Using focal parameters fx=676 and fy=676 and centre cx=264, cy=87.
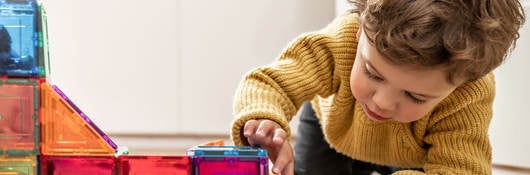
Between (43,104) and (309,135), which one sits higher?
(43,104)

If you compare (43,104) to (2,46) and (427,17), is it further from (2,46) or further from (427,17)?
(427,17)

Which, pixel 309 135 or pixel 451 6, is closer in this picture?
pixel 451 6

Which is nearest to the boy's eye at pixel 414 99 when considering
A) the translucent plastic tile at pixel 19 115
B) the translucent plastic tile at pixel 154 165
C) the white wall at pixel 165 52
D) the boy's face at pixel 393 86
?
the boy's face at pixel 393 86

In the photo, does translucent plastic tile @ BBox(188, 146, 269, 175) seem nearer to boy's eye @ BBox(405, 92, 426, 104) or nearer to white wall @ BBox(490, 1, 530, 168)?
boy's eye @ BBox(405, 92, 426, 104)

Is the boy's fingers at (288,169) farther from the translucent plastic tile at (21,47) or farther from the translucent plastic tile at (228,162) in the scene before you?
the translucent plastic tile at (21,47)

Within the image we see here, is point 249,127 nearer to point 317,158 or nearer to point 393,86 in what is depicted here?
point 393,86

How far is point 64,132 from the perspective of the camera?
20.5 inches

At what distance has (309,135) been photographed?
38.6 inches

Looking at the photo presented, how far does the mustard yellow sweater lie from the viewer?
2.31 ft

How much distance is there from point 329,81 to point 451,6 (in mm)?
213

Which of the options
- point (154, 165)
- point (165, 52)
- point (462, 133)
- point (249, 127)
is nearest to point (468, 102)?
point (462, 133)

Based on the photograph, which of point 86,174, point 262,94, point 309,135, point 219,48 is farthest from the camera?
point 219,48

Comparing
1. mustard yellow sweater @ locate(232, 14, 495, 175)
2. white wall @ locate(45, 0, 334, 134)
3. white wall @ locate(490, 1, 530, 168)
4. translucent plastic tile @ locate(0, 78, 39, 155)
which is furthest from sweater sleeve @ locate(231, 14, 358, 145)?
white wall @ locate(45, 0, 334, 134)

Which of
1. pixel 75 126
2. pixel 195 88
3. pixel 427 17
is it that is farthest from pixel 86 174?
pixel 195 88
